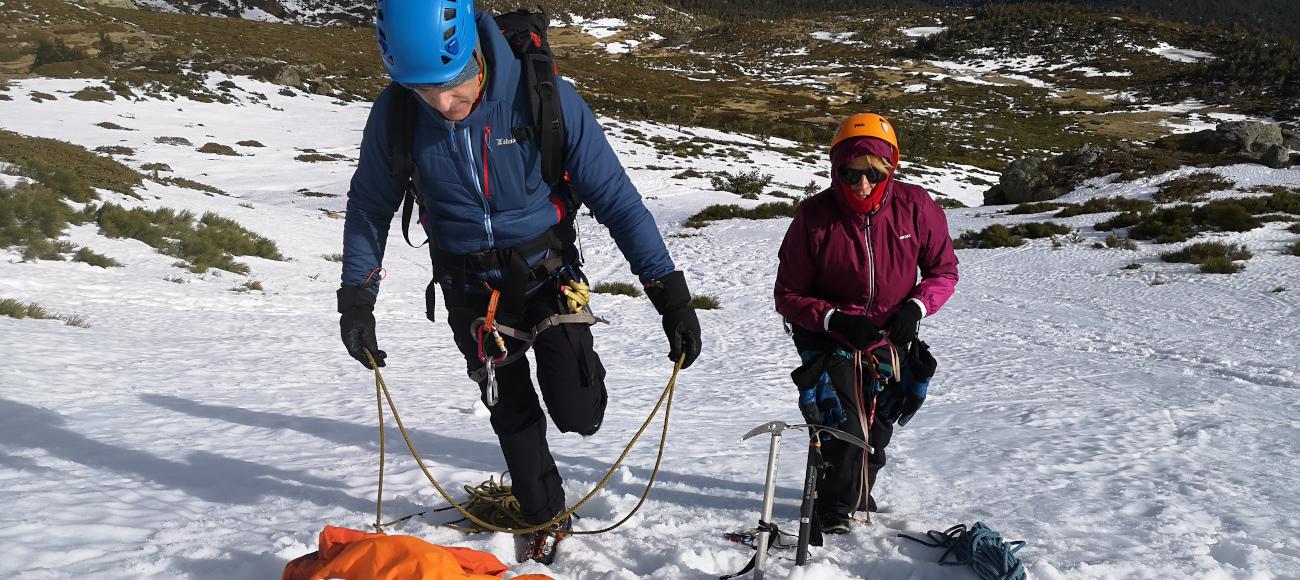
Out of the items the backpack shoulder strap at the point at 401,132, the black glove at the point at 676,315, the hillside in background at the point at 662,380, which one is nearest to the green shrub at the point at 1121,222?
the hillside in background at the point at 662,380

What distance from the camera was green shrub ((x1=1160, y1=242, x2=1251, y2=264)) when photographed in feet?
31.6

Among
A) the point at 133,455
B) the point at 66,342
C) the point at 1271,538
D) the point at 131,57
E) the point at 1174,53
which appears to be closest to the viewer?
the point at 1271,538

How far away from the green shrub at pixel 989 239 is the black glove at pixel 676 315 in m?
11.8

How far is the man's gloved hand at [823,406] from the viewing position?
2746 mm

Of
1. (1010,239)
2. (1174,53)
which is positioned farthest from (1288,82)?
(1010,239)

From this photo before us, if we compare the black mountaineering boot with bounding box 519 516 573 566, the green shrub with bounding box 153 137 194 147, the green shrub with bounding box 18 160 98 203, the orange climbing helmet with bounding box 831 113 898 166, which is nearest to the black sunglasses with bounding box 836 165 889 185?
the orange climbing helmet with bounding box 831 113 898 166

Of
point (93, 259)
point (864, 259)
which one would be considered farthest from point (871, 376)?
point (93, 259)

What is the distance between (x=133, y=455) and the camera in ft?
11.3

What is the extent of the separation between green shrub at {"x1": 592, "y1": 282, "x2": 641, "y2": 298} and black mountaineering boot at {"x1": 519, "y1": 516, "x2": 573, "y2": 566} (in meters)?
7.21

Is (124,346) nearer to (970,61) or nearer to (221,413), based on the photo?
(221,413)

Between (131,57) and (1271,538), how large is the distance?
154ft

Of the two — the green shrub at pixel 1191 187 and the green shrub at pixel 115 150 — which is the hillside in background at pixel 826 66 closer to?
the green shrub at pixel 115 150

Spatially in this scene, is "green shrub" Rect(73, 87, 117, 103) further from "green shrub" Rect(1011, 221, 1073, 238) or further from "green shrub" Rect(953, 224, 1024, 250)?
"green shrub" Rect(1011, 221, 1073, 238)

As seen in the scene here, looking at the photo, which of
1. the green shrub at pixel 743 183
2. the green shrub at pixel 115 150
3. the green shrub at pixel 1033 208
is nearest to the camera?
the green shrub at pixel 1033 208
